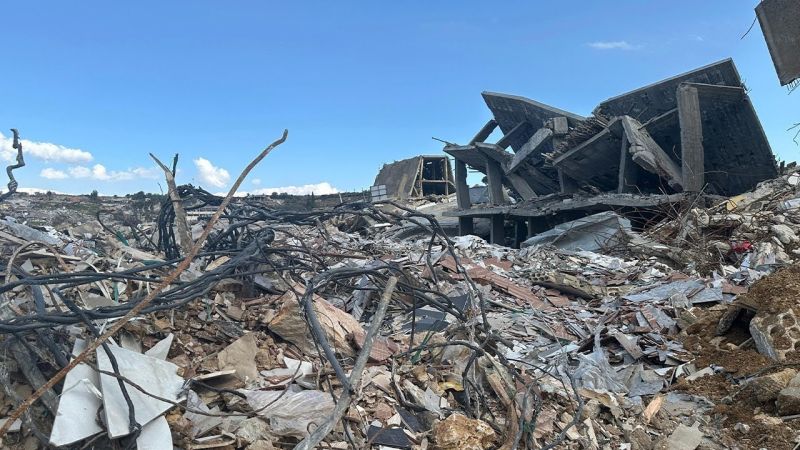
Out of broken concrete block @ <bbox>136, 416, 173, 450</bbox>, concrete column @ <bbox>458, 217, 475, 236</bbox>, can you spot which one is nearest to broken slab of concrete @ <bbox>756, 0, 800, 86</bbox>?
broken concrete block @ <bbox>136, 416, 173, 450</bbox>

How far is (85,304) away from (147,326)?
1.58ft

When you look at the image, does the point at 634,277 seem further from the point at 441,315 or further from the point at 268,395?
the point at 268,395

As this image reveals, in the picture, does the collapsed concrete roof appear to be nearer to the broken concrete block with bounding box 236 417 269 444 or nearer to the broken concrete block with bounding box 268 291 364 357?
the broken concrete block with bounding box 268 291 364 357

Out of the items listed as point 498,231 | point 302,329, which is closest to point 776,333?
point 302,329

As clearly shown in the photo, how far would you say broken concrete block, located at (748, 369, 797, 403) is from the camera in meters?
3.14

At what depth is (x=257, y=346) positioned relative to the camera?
9.70 ft

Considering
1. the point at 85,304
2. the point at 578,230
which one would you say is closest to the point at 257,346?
the point at 85,304

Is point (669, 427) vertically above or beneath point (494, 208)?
beneath

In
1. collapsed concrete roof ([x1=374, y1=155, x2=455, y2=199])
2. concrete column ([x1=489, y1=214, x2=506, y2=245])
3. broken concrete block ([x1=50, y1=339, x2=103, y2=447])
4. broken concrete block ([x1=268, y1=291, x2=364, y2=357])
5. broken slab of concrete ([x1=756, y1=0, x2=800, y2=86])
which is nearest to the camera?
broken concrete block ([x1=50, y1=339, x2=103, y2=447])

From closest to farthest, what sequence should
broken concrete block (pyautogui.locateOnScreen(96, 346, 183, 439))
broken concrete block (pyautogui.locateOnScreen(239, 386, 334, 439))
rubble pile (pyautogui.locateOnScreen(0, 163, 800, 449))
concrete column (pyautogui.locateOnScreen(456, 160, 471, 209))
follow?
broken concrete block (pyautogui.locateOnScreen(96, 346, 183, 439))
rubble pile (pyautogui.locateOnScreen(0, 163, 800, 449))
broken concrete block (pyautogui.locateOnScreen(239, 386, 334, 439))
concrete column (pyautogui.locateOnScreen(456, 160, 471, 209))

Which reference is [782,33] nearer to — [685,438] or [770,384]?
[770,384]

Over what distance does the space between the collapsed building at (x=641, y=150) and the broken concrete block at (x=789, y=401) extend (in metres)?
5.60

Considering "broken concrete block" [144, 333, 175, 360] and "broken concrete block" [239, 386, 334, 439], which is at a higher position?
"broken concrete block" [144, 333, 175, 360]

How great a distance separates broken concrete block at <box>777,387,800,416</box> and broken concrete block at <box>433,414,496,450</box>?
186 centimetres
